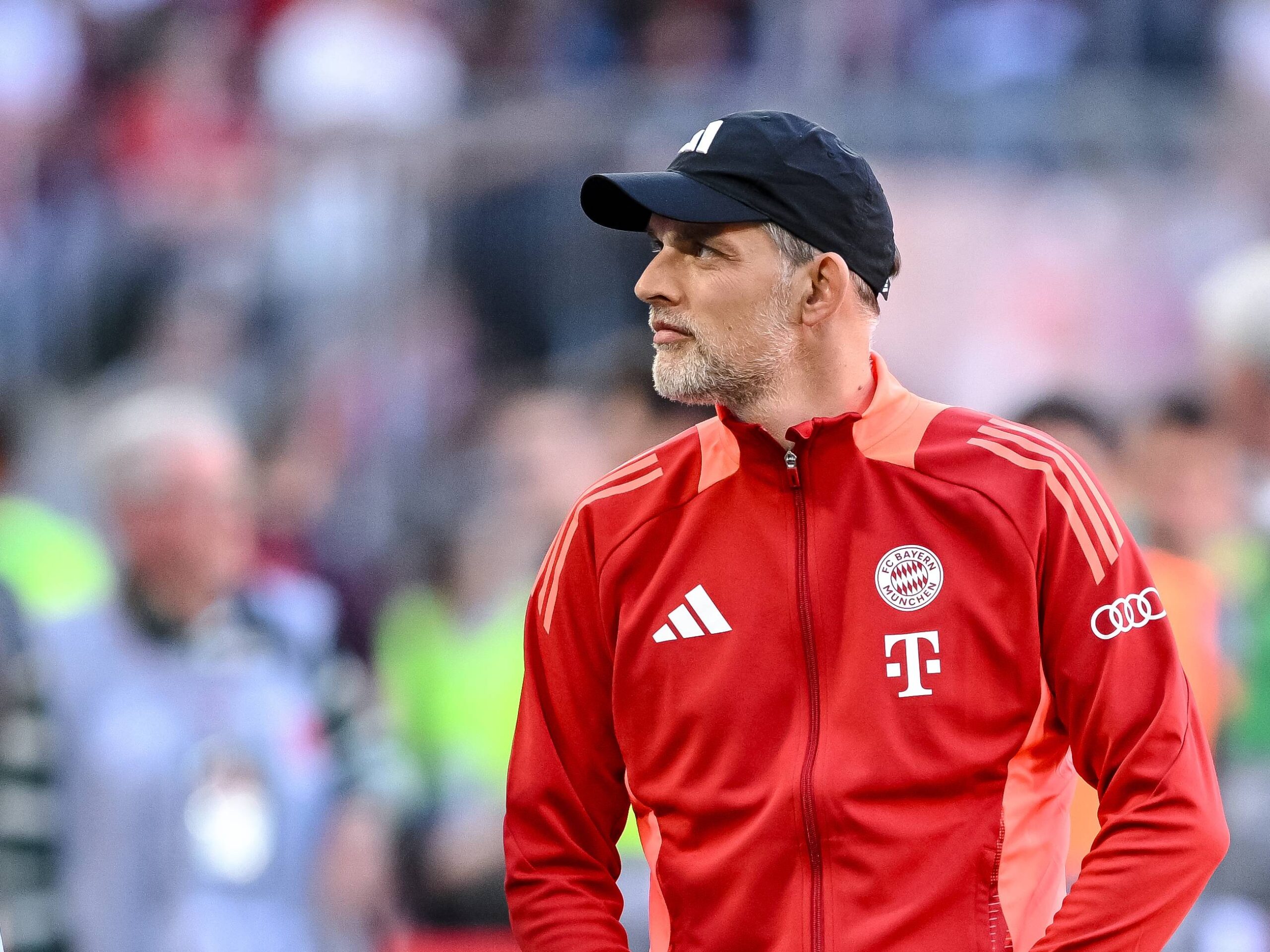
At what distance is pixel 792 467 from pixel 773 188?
1.25 feet

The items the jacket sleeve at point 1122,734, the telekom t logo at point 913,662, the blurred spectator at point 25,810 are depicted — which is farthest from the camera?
the blurred spectator at point 25,810

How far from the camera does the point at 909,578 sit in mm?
2371

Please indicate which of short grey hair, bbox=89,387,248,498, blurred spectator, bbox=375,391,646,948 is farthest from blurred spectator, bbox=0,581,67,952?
blurred spectator, bbox=375,391,646,948

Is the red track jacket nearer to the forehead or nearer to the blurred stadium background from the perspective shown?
the forehead

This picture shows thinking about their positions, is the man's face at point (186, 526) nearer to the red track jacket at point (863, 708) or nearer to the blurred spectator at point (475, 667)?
the blurred spectator at point (475, 667)

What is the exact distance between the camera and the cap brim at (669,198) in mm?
2389

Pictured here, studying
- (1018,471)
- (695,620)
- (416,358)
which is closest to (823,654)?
(695,620)

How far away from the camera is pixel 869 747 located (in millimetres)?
2312

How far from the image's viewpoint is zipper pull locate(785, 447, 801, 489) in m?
2.43

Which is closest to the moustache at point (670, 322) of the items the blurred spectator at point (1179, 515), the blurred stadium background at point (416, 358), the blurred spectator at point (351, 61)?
the blurred spectator at point (1179, 515)

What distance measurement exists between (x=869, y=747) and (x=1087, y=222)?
167 inches

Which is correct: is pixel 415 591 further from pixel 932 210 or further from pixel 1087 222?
pixel 1087 222

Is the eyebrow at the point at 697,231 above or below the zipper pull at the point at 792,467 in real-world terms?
above

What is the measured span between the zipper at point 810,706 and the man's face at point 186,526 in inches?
104
